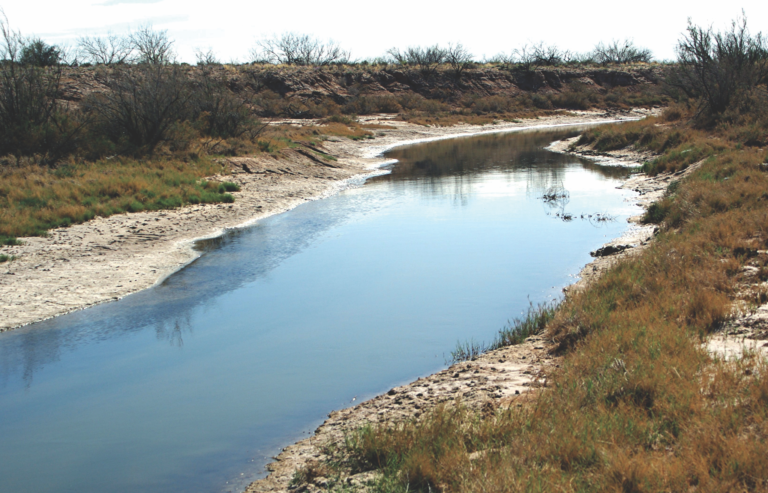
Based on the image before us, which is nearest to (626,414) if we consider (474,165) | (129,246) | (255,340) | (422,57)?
(255,340)

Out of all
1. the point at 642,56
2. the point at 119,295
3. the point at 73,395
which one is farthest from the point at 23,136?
the point at 642,56

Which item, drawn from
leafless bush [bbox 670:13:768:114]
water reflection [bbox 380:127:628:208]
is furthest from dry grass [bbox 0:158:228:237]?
leafless bush [bbox 670:13:768:114]

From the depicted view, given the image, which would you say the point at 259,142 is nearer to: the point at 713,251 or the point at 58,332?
the point at 58,332

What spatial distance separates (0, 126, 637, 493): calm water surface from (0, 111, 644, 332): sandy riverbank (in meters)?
0.58

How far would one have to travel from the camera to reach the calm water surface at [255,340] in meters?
5.91

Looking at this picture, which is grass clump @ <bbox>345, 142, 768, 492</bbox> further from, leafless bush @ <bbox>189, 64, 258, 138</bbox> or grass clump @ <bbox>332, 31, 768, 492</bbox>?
leafless bush @ <bbox>189, 64, 258, 138</bbox>

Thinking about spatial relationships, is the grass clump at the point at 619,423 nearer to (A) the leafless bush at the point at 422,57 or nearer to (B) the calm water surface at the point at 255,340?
(B) the calm water surface at the point at 255,340

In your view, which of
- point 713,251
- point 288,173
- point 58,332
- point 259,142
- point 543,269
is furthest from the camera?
point 259,142

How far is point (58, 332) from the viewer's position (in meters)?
9.40

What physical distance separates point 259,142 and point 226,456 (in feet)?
74.4

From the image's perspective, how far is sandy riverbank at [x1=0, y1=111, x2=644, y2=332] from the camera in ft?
35.3

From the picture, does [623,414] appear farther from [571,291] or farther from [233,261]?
[233,261]

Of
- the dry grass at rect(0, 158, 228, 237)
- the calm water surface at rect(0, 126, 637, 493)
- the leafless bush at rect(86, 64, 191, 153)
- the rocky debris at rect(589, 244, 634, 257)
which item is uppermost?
the leafless bush at rect(86, 64, 191, 153)

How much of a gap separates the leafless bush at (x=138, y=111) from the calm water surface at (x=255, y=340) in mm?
8641
